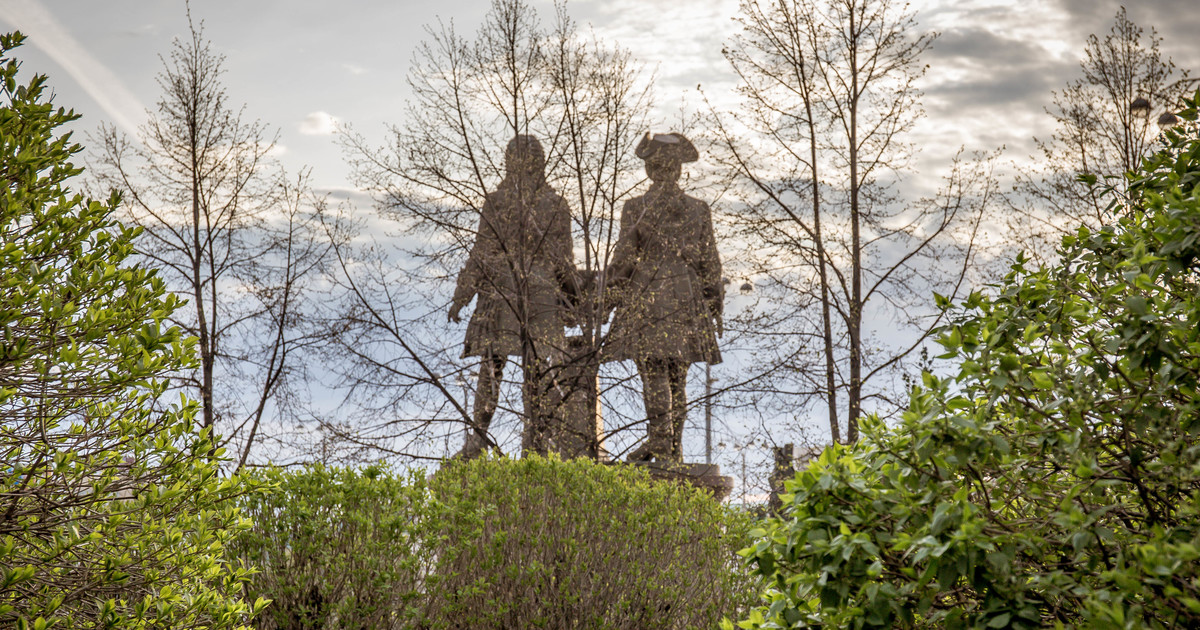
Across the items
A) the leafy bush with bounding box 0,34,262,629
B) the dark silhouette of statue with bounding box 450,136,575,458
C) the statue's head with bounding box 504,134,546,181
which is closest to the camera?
the leafy bush with bounding box 0,34,262,629

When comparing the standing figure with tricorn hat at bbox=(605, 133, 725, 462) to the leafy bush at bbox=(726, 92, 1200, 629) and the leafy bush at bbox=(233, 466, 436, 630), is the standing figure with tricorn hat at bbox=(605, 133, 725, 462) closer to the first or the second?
the leafy bush at bbox=(233, 466, 436, 630)

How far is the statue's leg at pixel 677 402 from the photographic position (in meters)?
9.81

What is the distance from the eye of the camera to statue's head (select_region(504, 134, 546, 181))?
9703 millimetres

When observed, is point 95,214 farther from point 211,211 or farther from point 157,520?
point 211,211

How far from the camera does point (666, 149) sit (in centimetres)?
1034

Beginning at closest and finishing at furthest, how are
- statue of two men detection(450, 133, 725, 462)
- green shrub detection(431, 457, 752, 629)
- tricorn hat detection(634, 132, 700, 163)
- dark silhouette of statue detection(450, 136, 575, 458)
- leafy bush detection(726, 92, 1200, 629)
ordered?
leafy bush detection(726, 92, 1200, 629) < green shrub detection(431, 457, 752, 629) < dark silhouette of statue detection(450, 136, 575, 458) < statue of two men detection(450, 133, 725, 462) < tricorn hat detection(634, 132, 700, 163)

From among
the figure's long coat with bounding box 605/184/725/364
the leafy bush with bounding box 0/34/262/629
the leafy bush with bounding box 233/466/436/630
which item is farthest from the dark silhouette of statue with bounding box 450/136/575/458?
the leafy bush with bounding box 0/34/262/629

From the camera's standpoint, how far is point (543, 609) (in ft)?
15.5

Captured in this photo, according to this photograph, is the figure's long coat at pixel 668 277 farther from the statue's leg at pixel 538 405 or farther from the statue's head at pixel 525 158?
the statue's head at pixel 525 158

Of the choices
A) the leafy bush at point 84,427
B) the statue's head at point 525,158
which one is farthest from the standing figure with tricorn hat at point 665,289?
the leafy bush at point 84,427

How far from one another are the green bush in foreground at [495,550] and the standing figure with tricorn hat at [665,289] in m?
3.93

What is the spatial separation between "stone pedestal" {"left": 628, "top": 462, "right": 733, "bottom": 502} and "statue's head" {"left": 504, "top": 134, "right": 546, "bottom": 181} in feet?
11.1

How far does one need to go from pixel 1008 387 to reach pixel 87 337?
240 centimetres

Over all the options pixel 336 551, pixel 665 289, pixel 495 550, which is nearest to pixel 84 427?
pixel 336 551
